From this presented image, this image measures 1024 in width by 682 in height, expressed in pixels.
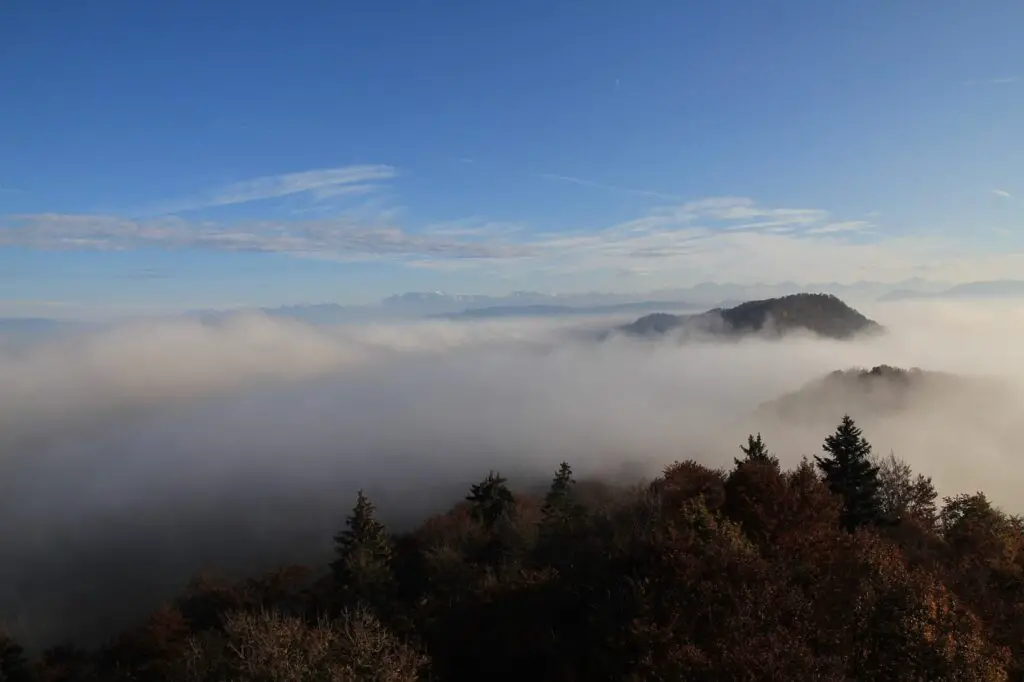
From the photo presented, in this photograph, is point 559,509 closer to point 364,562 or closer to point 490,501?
point 490,501

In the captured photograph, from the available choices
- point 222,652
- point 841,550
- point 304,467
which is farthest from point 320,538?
point 841,550

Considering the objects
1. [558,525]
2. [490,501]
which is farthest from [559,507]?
[558,525]

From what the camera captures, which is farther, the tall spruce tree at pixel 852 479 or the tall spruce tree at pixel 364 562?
the tall spruce tree at pixel 364 562

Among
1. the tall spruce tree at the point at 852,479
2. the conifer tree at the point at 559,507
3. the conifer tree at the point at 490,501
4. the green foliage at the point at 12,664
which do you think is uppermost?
the tall spruce tree at the point at 852,479

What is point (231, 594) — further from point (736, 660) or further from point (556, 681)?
point (736, 660)

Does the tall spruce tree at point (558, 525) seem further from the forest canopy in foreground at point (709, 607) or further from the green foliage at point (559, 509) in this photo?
the forest canopy in foreground at point (709, 607)

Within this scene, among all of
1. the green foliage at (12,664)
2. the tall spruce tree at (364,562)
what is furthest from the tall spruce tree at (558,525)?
the green foliage at (12,664)
